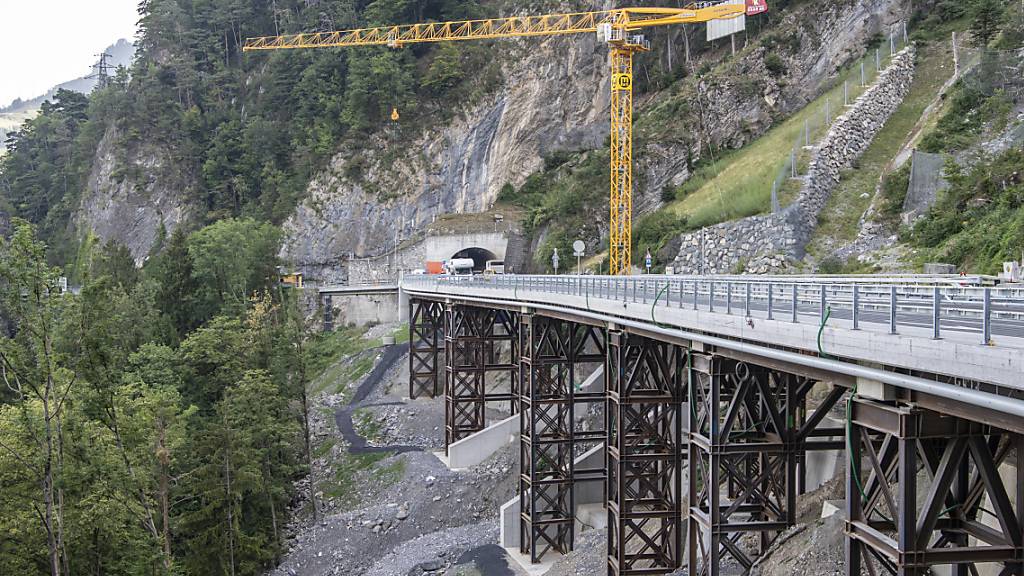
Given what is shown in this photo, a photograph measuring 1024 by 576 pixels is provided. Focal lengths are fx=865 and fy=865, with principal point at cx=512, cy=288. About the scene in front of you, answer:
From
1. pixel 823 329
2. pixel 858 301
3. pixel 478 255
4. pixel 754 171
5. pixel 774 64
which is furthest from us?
pixel 478 255

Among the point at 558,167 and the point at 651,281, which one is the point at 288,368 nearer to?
the point at 651,281

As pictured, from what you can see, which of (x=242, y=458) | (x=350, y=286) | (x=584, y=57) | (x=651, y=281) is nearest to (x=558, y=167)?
(x=584, y=57)

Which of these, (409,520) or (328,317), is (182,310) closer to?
(328,317)

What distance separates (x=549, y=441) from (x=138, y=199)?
269 ft

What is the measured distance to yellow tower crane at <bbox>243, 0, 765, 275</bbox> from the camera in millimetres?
57188

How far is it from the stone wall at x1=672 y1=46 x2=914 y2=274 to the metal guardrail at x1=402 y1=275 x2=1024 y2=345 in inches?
731

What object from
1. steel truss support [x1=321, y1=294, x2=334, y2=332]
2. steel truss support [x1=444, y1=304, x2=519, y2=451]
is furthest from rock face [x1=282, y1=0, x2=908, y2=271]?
steel truss support [x1=444, y1=304, x2=519, y2=451]

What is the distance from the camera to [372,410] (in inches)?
1983

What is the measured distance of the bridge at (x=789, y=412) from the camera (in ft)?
33.2

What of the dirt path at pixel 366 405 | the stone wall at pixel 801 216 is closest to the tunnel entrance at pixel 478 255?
the dirt path at pixel 366 405

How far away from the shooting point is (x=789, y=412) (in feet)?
53.4

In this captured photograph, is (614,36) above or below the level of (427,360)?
above

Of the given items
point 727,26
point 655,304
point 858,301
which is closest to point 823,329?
Result: point 858,301

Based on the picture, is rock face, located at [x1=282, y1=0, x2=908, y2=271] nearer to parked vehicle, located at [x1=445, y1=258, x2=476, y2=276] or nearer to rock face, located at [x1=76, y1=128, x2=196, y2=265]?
parked vehicle, located at [x1=445, y1=258, x2=476, y2=276]
